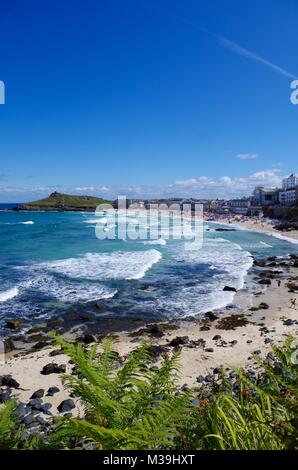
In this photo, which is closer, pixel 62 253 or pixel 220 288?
pixel 220 288

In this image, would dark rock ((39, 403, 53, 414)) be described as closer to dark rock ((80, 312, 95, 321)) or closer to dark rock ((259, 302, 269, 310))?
dark rock ((80, 312, 95, 321))

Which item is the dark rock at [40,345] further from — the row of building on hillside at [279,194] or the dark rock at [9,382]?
the row of building on hillside at [279,194]

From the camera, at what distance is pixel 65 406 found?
910cm

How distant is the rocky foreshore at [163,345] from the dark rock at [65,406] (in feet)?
0.09

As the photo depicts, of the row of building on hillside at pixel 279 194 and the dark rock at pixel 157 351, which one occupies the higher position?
the row of building on hillside at pixel 279 194

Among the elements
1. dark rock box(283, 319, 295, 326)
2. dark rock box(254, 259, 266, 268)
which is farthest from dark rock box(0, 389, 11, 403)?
dark rock box(254, 259, 266, 268)

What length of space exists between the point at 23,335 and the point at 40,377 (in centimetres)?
365

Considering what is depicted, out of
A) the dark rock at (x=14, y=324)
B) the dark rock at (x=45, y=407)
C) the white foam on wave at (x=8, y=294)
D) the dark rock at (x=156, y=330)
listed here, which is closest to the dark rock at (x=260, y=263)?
the dark rock at (x=156, y=330)

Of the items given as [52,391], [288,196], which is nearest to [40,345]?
[52,391]

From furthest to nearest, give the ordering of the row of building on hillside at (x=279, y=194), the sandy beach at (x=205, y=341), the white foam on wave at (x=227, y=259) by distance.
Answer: the row of building on hillside at (x=279, y=194), the white foam on wave at (x=227, y=259), the sandy beach at (x=205, y=341)

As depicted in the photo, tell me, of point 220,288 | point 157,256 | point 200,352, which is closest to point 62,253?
point 157,256

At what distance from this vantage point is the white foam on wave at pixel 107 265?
83.3 feet

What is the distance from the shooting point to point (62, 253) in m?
36.8

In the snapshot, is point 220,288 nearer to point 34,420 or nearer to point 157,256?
point 157,256
